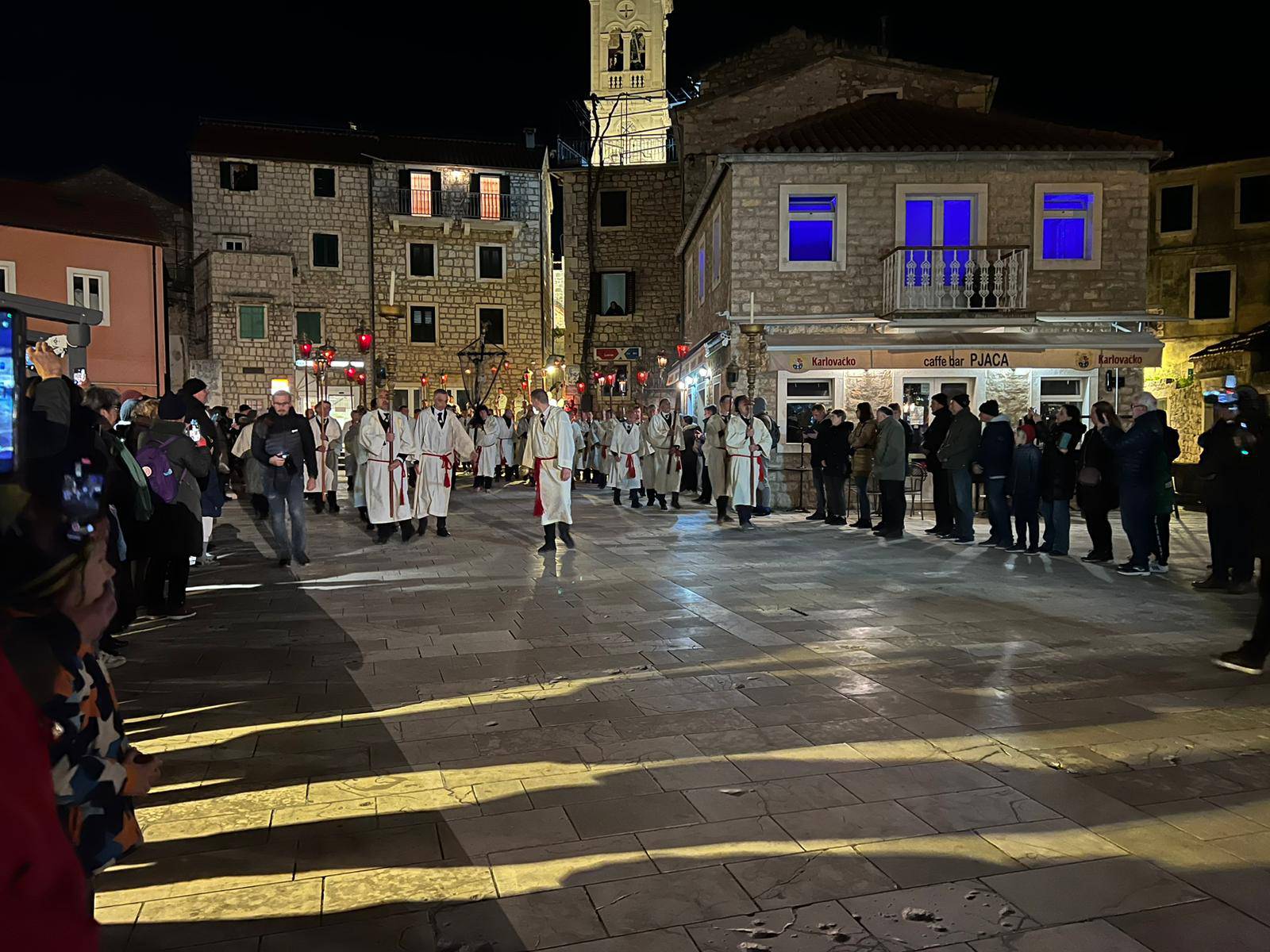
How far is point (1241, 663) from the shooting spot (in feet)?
18.3

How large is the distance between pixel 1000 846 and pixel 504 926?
1.78 metres

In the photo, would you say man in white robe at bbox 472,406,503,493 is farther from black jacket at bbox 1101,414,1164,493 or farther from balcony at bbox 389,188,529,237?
balcony at bbox 389,188,529,237

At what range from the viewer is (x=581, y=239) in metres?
32.6

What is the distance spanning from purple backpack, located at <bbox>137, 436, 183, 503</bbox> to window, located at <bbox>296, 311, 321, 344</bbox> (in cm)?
3015

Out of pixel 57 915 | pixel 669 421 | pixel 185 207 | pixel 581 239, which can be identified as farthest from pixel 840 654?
pixel 185 207

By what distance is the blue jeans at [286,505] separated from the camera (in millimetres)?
9781

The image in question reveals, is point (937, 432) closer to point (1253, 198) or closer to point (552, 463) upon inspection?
point (552, 463)

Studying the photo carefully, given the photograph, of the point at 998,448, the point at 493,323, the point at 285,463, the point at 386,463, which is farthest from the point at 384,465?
the point at 493,323

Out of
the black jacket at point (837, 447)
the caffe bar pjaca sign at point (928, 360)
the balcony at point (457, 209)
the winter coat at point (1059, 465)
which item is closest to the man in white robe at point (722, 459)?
the black jacket at point (837, 447)

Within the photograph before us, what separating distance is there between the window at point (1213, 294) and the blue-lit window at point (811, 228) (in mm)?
15406

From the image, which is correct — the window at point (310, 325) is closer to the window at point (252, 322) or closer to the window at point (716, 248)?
the window at point (252, 322)

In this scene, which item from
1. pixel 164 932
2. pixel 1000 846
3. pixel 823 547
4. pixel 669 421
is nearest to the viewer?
pixel 164 932

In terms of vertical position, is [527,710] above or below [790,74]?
below

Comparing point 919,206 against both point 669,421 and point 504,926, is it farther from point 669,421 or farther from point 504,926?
point 504,926
